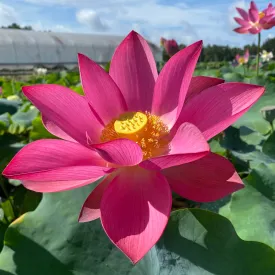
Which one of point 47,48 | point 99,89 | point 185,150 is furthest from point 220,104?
point 47,48

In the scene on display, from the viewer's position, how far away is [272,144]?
103 cm

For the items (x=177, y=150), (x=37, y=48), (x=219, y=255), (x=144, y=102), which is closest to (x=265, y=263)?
(x=219, y=255)

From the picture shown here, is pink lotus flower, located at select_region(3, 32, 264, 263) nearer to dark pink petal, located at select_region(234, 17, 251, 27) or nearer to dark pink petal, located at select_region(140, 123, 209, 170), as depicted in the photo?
dark pink petal, located at select_region(140, 123, 209, 170)

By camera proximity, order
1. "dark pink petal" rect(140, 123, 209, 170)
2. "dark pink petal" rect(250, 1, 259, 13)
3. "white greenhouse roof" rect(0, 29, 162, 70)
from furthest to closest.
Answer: "white greenhouse roof" rect(0, 29, 162, 70)
"dark pink petal" rect(250, 1, 259, 13)
"dark pink petal" rect(140, 123, 209, 170)

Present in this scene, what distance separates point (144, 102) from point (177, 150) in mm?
150

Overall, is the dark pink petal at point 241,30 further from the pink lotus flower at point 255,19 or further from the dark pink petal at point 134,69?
the dark pink petal at point 134,69

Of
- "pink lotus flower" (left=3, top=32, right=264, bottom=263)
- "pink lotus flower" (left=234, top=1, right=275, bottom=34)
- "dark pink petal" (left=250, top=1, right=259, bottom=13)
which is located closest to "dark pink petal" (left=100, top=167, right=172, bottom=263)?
"pink lotus flower" (left=3, top=32, right=264, bottom=263)

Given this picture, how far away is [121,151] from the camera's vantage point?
1.53 feet

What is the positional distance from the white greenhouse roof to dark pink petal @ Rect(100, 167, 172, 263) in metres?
14.1

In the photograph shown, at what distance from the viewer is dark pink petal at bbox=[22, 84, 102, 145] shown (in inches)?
21.0

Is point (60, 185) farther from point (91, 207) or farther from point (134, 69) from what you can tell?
point (134, 69)

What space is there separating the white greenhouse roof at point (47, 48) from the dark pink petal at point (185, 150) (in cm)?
1409

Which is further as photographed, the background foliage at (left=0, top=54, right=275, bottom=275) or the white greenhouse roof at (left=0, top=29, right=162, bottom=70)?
the white greenhouse roof at (left=0, top=29, right=162, bottom=70)

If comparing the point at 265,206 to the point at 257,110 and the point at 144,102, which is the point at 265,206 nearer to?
the point at 144,102
